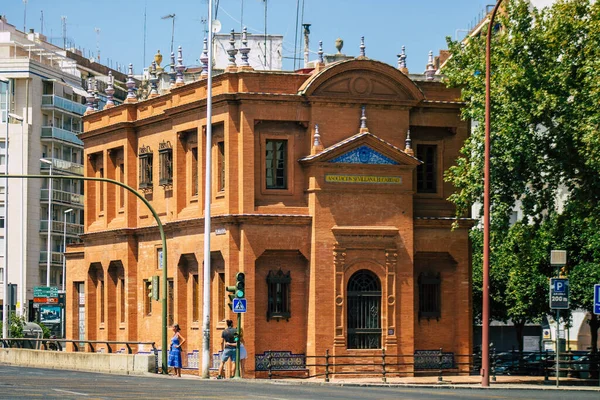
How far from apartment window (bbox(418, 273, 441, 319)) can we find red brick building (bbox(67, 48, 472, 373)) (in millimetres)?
49

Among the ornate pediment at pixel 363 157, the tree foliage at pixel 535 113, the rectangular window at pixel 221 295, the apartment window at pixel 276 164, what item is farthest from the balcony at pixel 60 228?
the tree foliage at pixel 535 113

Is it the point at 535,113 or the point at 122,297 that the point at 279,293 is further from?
the point at 122,297

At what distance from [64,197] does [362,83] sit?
56.8 metres

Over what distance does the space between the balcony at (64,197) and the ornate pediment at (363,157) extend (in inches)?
2186

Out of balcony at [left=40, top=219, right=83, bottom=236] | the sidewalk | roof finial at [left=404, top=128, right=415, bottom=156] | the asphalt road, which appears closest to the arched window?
the sidewalk

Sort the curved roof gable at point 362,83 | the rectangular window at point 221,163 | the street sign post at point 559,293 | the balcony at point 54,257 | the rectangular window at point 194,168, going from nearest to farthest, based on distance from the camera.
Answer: the street sign post at point 559,293 → the curved roof gable at point 362,83 → the rectangular window at point 221,163 → the rectangular window at point 194,168 → the balcony at point 54,257

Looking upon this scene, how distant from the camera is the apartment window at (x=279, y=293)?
156 ft

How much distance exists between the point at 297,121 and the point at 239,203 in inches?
134

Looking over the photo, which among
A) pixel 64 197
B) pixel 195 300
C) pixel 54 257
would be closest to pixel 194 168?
pixel 195 300

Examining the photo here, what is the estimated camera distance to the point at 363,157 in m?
47.7

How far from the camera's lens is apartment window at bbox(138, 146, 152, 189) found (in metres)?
54.7

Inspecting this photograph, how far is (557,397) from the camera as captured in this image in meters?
35.0

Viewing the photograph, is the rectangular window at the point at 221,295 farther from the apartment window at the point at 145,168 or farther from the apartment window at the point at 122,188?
the apartment window at the point at 122,188

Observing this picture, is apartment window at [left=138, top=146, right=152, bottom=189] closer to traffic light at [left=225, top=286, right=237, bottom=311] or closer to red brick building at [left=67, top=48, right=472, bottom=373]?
red brick building at [left=67, top=48, right=472, bottom=373]
